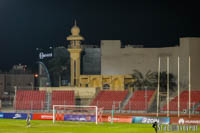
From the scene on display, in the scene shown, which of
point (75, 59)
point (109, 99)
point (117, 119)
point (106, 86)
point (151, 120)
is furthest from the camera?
point (106, 86)

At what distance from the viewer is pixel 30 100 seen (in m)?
80.5

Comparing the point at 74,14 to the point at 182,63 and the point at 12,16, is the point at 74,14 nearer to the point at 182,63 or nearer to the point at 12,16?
the point at 12,16

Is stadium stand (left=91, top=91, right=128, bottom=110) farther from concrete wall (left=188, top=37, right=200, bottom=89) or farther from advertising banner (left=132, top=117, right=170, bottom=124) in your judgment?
advertising banner (left=132, top=117, right=170, bottom=124)

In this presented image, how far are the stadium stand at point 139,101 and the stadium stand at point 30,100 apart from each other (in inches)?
574

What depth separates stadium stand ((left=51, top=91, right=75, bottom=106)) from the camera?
7806 centimetres

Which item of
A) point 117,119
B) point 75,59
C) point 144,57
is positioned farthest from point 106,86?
point 117,119

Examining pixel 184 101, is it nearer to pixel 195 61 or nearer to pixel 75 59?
pixel 195 61

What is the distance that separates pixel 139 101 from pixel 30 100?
19251mm

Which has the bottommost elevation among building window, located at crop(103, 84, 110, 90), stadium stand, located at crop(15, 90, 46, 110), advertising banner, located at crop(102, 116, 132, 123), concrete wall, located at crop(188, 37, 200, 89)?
→ advertising banner, located at crop(102, 116, 132, 123)

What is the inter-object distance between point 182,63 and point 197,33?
21.0 m

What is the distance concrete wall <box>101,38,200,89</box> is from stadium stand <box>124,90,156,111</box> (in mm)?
5089

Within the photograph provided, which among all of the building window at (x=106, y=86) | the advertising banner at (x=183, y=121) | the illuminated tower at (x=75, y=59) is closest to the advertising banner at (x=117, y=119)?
the advertising banner at (x=183, y=121)

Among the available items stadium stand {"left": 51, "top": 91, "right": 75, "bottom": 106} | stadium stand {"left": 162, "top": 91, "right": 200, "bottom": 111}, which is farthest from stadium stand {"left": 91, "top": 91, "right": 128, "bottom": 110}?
stadium stand {"left": 162, "top": 91, "right": 200, "bottom": 111}

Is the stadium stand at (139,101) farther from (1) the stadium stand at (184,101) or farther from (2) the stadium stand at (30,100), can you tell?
(2) the stadium stand at (30,100)
